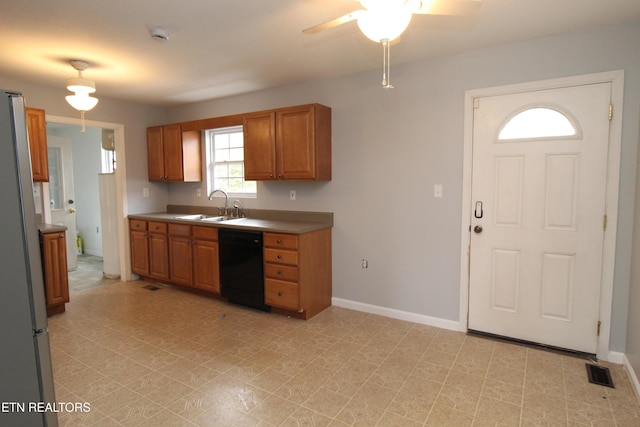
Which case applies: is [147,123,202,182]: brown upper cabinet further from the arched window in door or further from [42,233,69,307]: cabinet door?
the arched window in door

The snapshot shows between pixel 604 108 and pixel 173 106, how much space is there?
504 centimetres

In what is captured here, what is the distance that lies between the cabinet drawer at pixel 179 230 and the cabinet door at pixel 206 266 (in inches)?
7.4

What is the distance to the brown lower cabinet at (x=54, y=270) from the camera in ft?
11.7

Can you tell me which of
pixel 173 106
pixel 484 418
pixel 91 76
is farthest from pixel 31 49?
pixel 484 418

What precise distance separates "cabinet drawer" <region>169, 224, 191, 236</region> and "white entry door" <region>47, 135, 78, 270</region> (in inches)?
109

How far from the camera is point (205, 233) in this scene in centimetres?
400

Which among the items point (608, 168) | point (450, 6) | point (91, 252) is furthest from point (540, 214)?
point (91, 252)

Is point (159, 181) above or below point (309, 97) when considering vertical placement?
below

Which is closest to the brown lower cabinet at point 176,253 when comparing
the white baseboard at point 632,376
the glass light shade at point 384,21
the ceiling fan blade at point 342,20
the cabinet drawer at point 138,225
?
the cabinet drawer at point 138,225

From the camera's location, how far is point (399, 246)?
3.40m

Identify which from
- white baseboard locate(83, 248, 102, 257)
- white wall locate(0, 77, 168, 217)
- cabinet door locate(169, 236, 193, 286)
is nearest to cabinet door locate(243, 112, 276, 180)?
cabinet door locate(169, 236, 193, 286)

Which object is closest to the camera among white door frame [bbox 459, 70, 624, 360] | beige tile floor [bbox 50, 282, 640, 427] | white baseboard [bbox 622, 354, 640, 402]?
beige tile floor [bbox 50, 282, 640, 427]

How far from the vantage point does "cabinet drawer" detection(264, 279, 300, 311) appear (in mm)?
3373

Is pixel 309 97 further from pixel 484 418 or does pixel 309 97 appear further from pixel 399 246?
pixel 484 418
